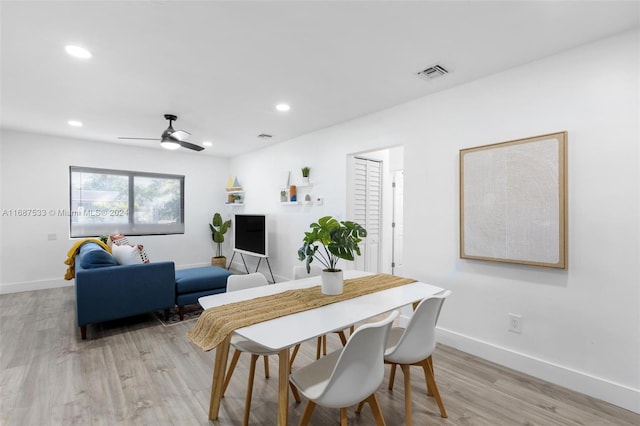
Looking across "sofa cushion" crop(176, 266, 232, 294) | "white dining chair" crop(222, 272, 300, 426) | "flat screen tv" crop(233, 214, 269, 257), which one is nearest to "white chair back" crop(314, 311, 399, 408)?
"white dining chair" crop(222, 272, 300, 426)

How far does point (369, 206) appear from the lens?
4562mm

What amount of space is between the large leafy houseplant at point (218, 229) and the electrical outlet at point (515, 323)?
5434 mm

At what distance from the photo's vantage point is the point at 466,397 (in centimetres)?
213

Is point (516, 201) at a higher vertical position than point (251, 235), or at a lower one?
higher

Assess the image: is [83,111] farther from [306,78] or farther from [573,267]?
[573,267]

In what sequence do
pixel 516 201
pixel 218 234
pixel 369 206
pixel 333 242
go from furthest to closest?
pixel 218 234, pixel 369 206, pixel 516 201, pixel 333 242

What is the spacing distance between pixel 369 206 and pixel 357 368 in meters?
3.36

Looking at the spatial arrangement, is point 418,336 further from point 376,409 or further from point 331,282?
point 331,282

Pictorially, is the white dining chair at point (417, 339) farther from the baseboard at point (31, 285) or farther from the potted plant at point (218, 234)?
the baseboard at point (31, 285)

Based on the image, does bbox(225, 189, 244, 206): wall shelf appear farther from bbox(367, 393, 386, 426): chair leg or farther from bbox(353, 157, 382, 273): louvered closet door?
bbox(367, 393, 386, 426): chair leg

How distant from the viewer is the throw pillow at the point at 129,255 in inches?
136

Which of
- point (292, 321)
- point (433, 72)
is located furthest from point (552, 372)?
point (433, 72)

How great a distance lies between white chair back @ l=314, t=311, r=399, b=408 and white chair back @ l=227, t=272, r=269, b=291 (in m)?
1.17

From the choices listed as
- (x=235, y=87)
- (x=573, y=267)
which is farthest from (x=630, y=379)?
(x=235, y=87)
